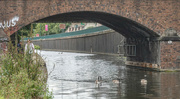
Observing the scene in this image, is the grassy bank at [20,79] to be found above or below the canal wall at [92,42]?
below

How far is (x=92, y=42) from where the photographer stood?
186ft

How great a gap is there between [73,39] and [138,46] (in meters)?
41.4

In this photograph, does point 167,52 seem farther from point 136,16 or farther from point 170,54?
point 136,16

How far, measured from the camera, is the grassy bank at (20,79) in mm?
10117

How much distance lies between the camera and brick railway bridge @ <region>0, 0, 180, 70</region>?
2067 cm

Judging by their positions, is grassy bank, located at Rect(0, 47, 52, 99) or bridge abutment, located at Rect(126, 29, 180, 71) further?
bridge abutment, located at Rect(126, 29, 180, 71)

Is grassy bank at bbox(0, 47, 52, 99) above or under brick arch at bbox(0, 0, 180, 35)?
under

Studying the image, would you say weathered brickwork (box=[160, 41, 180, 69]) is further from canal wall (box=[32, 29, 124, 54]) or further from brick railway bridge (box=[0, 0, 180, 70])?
canal wall (box=[32, 29, 124, 54])

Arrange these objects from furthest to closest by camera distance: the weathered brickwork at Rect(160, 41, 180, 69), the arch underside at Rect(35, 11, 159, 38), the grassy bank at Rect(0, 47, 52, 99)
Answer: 1. the weathered brickwork at Rect(160, 41, 180, 69)
2. the arch underside at Rect(35, 11, 159, 38)
3. the grassy bank at Rect(0, 47, 52, 99)

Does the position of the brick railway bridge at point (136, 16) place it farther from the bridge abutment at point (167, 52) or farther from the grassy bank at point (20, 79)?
the grassy bank at point (20, 79)

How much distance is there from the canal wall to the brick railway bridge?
647cm

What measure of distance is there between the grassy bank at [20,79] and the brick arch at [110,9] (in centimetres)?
853

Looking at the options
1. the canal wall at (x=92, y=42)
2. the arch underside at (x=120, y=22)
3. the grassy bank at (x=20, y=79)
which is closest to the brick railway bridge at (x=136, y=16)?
the arch underside at (x=120, y=22)

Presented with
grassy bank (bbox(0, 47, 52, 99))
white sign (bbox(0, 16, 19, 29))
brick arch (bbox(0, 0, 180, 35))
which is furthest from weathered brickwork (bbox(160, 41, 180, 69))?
grassy bank (bbox(0, 47, 52, 99))
